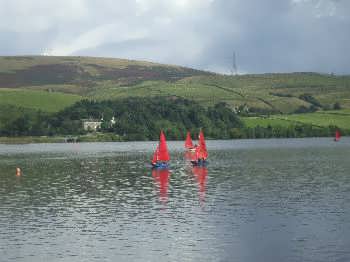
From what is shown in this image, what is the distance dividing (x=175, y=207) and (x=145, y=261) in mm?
21773

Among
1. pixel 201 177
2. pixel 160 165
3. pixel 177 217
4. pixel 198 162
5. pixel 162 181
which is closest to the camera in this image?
pixel 177 217

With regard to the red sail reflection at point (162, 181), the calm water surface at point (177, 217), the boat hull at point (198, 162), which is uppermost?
the boat hull at point (198, 162)

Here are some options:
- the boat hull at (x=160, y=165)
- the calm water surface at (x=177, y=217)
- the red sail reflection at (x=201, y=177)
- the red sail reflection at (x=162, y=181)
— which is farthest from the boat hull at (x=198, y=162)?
the calm water surface at (x=177, y=217)

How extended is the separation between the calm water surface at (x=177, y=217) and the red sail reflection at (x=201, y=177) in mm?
222

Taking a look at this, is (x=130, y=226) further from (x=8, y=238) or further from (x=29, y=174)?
(x=29, y=174)

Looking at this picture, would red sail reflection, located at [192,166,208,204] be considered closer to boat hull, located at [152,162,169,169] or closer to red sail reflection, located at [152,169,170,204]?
red sail reflection, located at [152,169,170,204]

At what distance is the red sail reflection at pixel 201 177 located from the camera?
237 feet

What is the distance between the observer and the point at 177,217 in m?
55.5

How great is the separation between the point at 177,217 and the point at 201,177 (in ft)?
131

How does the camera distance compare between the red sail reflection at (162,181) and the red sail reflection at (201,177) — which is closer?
the red sail reflection at (162,181)

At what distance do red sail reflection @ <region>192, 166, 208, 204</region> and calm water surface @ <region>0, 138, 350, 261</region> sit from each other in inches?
8.7

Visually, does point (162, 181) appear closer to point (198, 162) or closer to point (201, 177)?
point (201, 177)

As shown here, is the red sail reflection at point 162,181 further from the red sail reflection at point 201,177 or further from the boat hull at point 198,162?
the boat hull at point 198,162

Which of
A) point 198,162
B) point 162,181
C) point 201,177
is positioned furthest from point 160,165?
point 162,181
